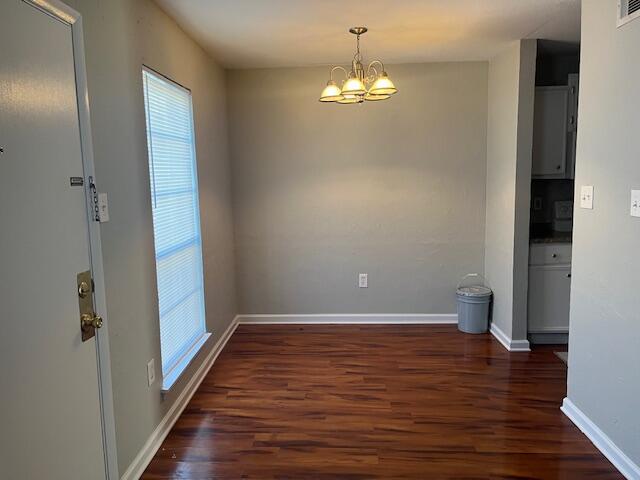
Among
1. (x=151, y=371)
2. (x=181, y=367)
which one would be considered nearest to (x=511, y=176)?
(x=181, y=367)

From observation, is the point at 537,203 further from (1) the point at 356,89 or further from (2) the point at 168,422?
(2) the point at 168,422

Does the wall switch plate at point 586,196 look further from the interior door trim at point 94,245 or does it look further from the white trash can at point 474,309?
the interior door trim at point 94,245

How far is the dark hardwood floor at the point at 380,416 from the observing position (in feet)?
7.76

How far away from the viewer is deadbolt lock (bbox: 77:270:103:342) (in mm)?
1794

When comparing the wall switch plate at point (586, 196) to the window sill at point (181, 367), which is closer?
the wall switch plate at point (586, 196)

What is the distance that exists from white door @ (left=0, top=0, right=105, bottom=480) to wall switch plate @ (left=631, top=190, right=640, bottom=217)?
2.37 metres

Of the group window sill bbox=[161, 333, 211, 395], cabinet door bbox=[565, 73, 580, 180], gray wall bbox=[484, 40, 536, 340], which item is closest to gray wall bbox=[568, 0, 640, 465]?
gray wall bbox=[484, 40, 536, 340]

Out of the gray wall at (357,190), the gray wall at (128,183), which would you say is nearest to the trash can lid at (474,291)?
the gray wall at (357,190)

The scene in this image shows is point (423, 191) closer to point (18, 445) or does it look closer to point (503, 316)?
point (503, 316)

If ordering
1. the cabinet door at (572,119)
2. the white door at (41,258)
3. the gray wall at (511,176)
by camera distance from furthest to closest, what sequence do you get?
1. the cabinet door at (572,119)
2. the gray wall at (511,176)
3. the white door at (41,258)

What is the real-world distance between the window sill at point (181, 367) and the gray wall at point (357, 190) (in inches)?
51.6

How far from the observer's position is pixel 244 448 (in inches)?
100

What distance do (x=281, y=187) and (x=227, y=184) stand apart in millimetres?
513

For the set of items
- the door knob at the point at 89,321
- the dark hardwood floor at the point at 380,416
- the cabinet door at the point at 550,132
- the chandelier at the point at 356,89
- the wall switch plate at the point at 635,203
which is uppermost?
the chandelier at the point at 356,89
